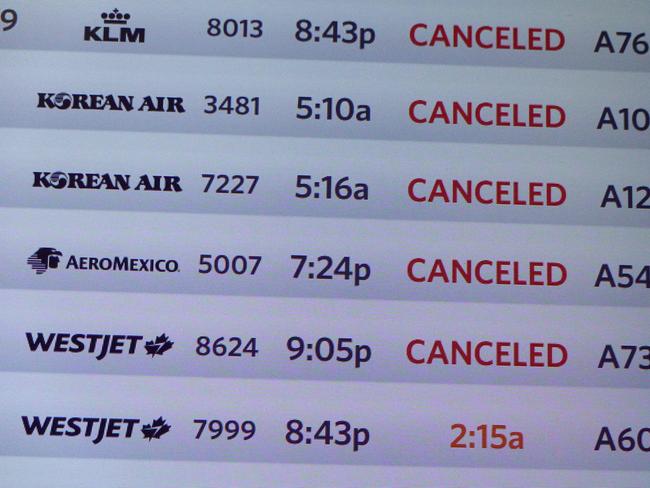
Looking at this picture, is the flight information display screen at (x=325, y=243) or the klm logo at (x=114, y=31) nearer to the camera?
the flight information display screen at (x=325, y=243)

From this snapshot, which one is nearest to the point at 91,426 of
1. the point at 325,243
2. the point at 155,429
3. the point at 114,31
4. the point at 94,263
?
the point at 155,429

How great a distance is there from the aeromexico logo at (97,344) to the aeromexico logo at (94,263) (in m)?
0.12

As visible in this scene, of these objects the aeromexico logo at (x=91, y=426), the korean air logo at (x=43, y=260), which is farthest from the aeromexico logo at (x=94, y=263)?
the aeromexico logo at (x=91, y=426)

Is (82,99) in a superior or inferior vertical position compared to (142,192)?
superior

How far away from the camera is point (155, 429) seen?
4.87 feet

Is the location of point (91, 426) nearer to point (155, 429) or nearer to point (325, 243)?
point (155, 429)

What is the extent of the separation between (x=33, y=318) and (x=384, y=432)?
65 centimetres

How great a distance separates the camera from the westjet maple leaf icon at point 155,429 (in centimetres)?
148

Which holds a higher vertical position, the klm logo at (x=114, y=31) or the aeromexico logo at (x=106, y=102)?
the klm logo at (x=114, y=31)

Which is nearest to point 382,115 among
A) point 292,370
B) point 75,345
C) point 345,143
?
point 345,143

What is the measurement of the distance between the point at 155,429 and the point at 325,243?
0.44m

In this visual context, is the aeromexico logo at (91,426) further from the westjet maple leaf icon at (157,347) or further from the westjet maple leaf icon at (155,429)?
the westjet maple leaf icon at (157,347)

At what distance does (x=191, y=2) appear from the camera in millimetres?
1647

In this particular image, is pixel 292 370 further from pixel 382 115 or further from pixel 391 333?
pixel 382 115
